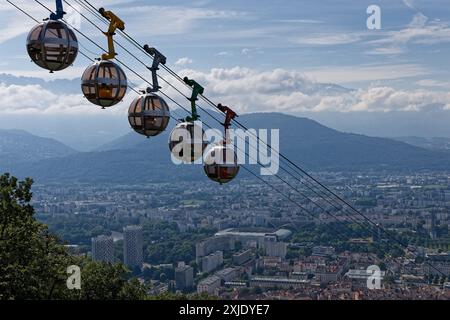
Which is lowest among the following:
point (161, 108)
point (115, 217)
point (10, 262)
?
point (115, 217)

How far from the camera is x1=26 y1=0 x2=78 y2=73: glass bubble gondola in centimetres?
641

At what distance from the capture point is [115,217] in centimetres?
8819

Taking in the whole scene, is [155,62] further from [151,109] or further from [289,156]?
[289,156]

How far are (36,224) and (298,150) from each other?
504 feet

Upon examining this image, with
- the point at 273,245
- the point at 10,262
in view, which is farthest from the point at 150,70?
the point at 273,245

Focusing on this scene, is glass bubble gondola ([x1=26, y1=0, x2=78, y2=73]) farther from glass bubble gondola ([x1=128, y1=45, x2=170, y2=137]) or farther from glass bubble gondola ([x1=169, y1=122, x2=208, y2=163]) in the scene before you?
glass bubble gondola ([x1=169, y1=122, x2=208, y2=163])

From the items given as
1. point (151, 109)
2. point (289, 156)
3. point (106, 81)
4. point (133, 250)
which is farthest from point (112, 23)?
point (289, 156)

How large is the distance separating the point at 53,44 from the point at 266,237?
187ft

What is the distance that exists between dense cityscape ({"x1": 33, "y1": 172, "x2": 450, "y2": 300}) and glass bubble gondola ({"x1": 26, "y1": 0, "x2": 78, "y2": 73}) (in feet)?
27.2

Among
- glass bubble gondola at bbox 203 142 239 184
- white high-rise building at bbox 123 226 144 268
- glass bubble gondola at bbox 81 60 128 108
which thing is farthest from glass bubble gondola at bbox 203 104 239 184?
white high-rise building at bbox 123 226 144 268

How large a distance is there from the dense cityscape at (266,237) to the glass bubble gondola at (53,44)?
27.2 feet

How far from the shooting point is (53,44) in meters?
6.41

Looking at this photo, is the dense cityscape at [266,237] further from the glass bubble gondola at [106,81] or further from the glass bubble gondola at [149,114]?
the glass bubble gondola at [106,81]
